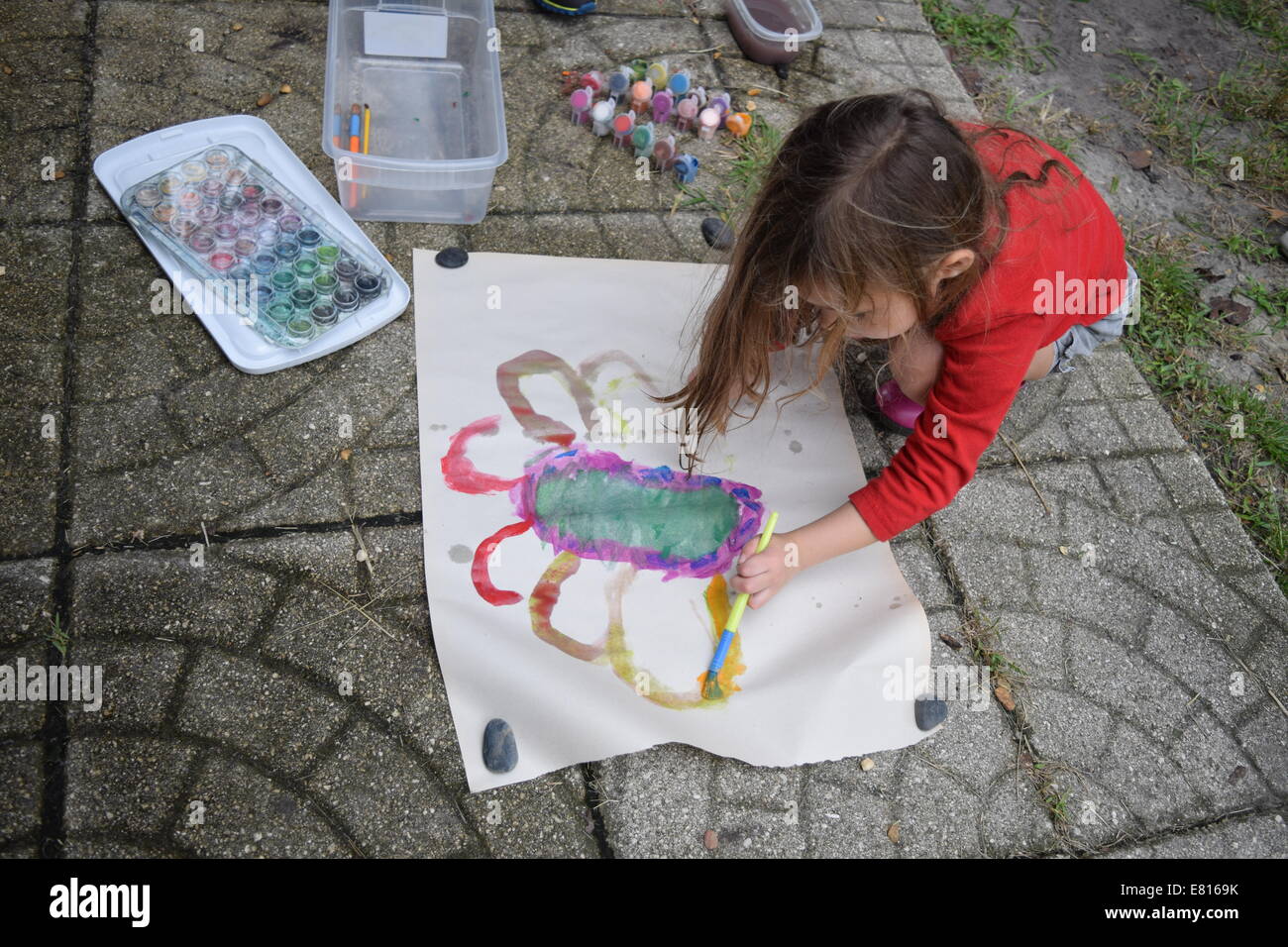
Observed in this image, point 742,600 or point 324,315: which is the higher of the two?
point 324,315

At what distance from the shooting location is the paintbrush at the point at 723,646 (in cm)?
171

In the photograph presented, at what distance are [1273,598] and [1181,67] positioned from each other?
2.15 m

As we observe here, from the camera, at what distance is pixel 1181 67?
10.8ft

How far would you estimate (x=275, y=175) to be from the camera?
2.18m

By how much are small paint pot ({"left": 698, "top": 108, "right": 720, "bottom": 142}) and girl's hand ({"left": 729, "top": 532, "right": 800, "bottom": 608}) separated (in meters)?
1.29

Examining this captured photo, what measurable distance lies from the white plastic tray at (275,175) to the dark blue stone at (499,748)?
882mm

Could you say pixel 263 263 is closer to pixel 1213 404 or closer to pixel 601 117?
pixel 601 117

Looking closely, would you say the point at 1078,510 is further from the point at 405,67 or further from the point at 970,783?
the point at 405,67

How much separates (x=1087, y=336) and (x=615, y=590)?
1227 mm

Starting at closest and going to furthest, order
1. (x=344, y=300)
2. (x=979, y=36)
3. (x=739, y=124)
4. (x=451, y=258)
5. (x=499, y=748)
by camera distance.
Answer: (x=499, y=748), (x=344, y=300), (x=451, y=258), (x=739, y=124), (x=979, y=36)

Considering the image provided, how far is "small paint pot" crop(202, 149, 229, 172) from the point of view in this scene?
214 centimetres

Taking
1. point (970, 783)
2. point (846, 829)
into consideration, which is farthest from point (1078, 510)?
point (846, 829)

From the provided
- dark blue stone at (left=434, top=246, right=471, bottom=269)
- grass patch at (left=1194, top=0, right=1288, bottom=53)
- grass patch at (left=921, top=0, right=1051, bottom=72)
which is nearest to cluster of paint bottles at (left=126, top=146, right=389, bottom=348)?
dark blue stone at (left=434, top=246, right=471, bottom=269)

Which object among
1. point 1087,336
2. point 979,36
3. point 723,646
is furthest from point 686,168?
point 979,36
